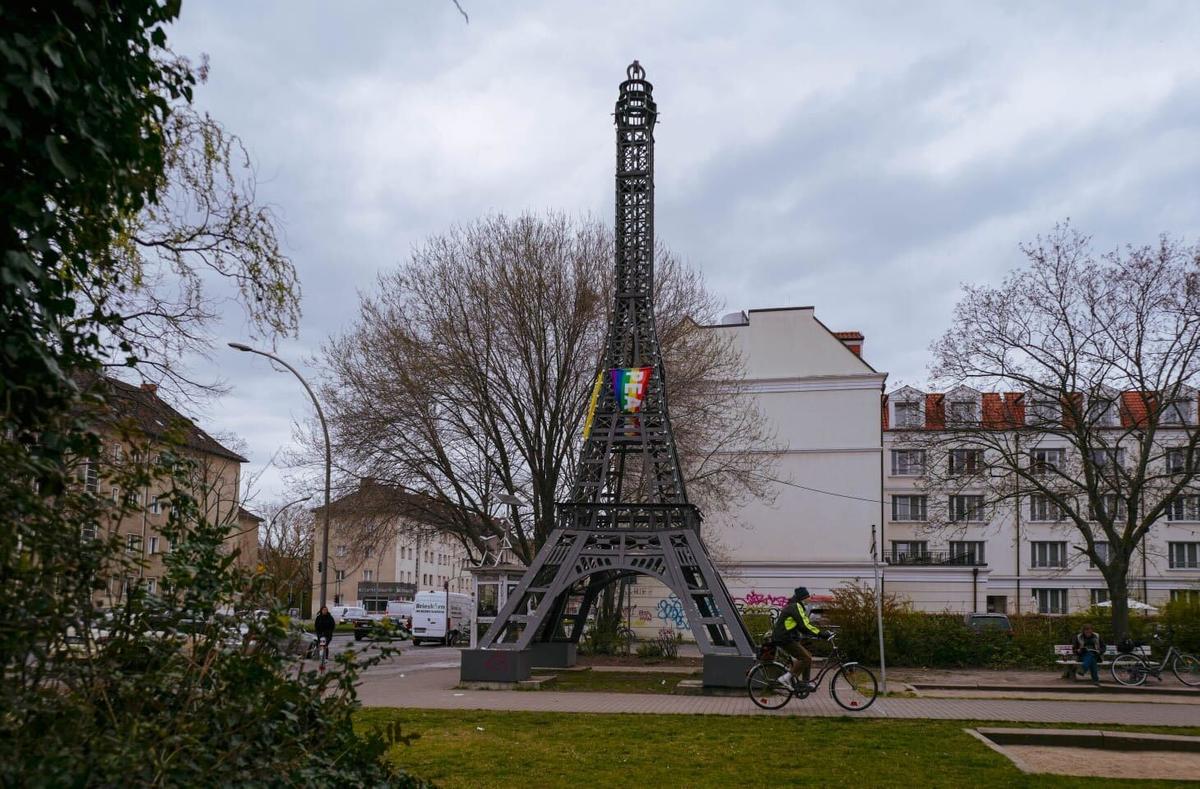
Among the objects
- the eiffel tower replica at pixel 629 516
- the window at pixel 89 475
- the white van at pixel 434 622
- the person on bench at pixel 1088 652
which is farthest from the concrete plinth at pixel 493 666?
the white van at pixel 434 622

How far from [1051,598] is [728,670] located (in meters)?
39.1

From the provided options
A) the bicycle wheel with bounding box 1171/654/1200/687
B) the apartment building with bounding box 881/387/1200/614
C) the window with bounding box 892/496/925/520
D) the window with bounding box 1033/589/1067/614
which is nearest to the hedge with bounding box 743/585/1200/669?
the bicycle wheel with bounding box 1171/654/1200/687

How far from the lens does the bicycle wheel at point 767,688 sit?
1781 centimetres

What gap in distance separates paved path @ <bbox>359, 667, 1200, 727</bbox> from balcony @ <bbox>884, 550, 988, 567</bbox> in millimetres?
32550

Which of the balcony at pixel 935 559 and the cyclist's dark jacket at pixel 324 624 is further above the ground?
the balcony at pixel 935 559

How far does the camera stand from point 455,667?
30625 millimetres

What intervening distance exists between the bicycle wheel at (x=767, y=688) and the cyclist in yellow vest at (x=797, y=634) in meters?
0.15

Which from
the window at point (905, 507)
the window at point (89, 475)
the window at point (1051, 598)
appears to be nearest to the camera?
the window at point (89, 475)

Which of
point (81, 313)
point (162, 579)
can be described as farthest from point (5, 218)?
point (162, 579)

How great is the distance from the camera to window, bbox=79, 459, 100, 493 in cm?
497

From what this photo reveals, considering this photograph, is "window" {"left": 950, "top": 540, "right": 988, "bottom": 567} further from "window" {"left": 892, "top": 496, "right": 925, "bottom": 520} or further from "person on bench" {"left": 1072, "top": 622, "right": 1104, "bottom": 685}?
"person on bench" {"left": 1072, "top": 622, "right": 1104, "bottom": 685}

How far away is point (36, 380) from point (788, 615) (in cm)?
1435

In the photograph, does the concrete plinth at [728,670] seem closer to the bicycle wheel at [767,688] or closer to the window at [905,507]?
the bicycle wheel at [767,688]

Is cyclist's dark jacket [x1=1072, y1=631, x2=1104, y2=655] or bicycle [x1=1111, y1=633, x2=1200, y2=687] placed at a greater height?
cyclist's dark jacket [x1=1072, y1=631, x2=1104, y2=655]
